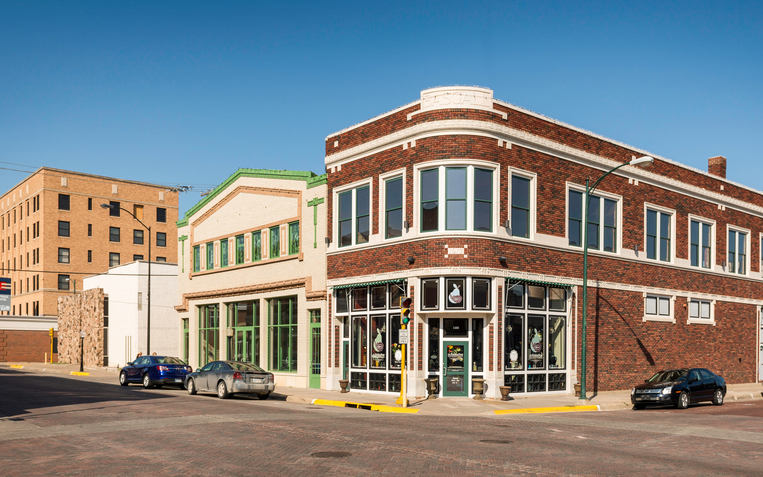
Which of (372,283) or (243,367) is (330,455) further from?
(372,283)

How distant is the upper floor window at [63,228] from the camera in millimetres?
77438

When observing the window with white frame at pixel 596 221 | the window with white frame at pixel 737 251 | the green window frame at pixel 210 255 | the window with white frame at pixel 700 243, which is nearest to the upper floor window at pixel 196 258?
the green window frame at pixel 210 255

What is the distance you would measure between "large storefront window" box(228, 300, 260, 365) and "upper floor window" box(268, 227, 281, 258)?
9.87ft

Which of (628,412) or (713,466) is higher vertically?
(713,466)

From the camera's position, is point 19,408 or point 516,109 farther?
point 516,109

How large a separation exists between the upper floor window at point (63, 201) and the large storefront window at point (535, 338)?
6529 centimetres

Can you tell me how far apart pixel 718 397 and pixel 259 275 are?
71.0 feet

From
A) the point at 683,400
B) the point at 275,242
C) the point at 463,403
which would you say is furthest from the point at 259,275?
the point at 683,400

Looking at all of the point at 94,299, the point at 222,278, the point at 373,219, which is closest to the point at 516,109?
the point at 373,219

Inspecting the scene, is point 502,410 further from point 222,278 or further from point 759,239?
point 759,239

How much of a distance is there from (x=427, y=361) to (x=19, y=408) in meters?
13.4

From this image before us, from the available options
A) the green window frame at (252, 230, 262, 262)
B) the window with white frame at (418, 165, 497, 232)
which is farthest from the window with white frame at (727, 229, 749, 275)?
the green window frame at (252, 230, 262, 262)

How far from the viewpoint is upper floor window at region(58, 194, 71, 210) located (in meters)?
77.8

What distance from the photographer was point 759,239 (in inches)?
1625
